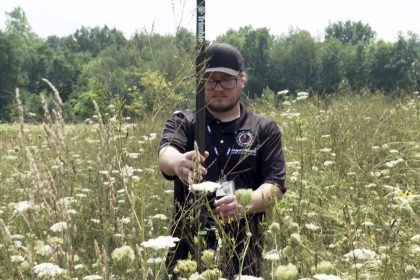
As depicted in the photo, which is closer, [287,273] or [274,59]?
[287,273]

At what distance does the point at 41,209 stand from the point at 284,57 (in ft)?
198

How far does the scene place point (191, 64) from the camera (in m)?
1.65

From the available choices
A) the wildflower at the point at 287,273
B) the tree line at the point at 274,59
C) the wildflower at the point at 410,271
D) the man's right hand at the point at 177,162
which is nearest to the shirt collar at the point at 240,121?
the man's right hand at the point at 177,162

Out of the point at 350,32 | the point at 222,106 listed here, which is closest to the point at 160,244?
the point at 222,106

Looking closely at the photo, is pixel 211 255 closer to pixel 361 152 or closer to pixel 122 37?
pixel 122 37

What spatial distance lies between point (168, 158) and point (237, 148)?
0.35 m

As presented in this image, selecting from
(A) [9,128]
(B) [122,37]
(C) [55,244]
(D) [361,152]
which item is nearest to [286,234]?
(B) [122,37]

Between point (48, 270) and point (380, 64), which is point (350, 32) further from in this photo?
point (48, 270)

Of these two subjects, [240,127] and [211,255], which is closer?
[211,255]

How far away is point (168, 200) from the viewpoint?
3.65m

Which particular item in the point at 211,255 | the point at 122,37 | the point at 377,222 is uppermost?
the point at 122,37

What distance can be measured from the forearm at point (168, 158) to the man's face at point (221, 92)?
0.31 meters

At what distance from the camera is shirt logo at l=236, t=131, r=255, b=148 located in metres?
2.25

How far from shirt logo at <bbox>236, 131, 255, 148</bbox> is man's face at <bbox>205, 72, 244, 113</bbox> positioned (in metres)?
0.13
